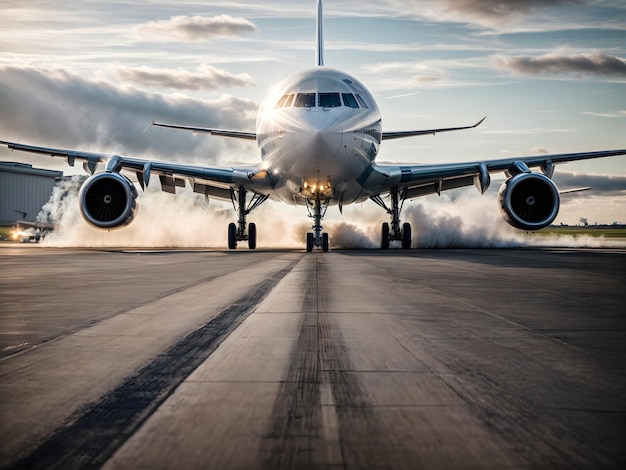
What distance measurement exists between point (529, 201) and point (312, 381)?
787 inches

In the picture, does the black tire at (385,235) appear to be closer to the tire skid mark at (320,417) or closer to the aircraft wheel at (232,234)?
the aircraft wheel at (232,234)

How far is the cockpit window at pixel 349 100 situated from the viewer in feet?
68.7

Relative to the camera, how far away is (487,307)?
7.64m

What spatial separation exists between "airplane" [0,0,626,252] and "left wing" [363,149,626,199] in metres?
0.04

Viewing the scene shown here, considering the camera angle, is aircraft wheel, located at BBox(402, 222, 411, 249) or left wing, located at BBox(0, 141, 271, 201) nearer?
left wing, located at BBox(0, 141, 271, 201)

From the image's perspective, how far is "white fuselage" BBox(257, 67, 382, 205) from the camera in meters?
20.0

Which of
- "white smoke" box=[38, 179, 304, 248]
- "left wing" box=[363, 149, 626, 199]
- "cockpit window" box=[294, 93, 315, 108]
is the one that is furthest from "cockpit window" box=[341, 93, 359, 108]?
"white smoke" box=[38, 179, 304, 248]

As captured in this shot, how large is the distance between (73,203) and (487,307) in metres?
31.4

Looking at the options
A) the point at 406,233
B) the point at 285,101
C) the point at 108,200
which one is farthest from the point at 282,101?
the point at 406,233

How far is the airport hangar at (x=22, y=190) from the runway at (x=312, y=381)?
80.7 m

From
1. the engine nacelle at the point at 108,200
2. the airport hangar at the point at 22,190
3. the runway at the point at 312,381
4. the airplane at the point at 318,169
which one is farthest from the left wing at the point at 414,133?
the airport hangar at the point at 22,190

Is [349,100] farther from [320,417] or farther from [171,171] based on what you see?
[320,417]

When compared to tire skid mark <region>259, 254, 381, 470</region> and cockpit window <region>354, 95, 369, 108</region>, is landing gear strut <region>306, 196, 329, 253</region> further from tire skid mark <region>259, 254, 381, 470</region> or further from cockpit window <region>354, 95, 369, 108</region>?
tire skid mark <region>259, 254, 381, 470</region>

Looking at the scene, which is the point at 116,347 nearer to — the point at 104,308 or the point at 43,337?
the point at 43,337
